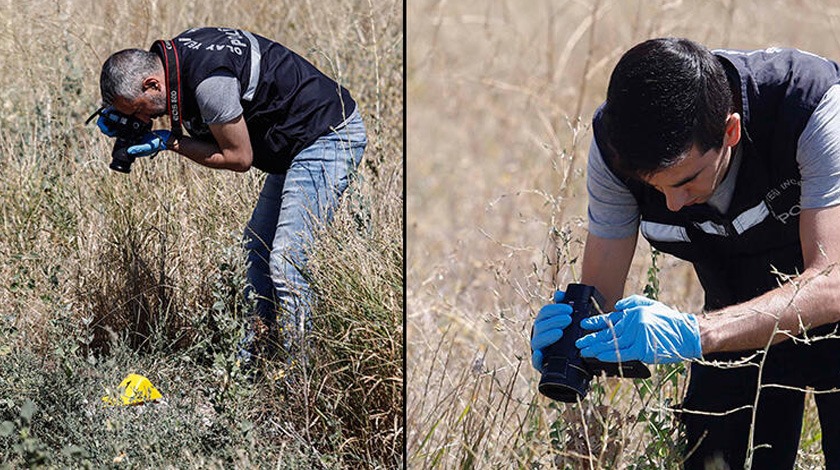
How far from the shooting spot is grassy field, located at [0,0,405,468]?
3367 millimetres

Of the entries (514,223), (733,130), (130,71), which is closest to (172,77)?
(130,71)

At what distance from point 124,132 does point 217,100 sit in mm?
454

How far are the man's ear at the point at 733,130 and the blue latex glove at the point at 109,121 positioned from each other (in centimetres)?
215

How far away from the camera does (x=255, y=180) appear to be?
14.6ft

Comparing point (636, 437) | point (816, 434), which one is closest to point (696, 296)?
point (816, 434)

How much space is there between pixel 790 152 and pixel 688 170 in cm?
27

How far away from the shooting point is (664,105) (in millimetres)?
2768

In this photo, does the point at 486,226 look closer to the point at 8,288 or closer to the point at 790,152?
the point at 8,288

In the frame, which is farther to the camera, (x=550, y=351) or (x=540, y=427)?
(x=540, y=427)

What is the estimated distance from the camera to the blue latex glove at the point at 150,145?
391 cm

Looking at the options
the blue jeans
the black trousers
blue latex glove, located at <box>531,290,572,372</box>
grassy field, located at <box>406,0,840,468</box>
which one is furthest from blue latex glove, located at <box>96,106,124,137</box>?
the black trousers

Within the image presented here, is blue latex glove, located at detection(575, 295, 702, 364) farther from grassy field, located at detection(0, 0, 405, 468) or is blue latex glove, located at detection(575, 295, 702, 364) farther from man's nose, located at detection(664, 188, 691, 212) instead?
grassy field, located at detection(0, 0, 405, 468)

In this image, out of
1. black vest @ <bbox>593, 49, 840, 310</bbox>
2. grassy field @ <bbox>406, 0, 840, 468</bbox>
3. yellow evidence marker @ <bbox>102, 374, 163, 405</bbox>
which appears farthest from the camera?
yellow evidence marker @ <bbox>102, 374, 163, 405</bbox>

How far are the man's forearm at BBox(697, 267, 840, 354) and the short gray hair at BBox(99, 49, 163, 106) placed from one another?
2067mm
